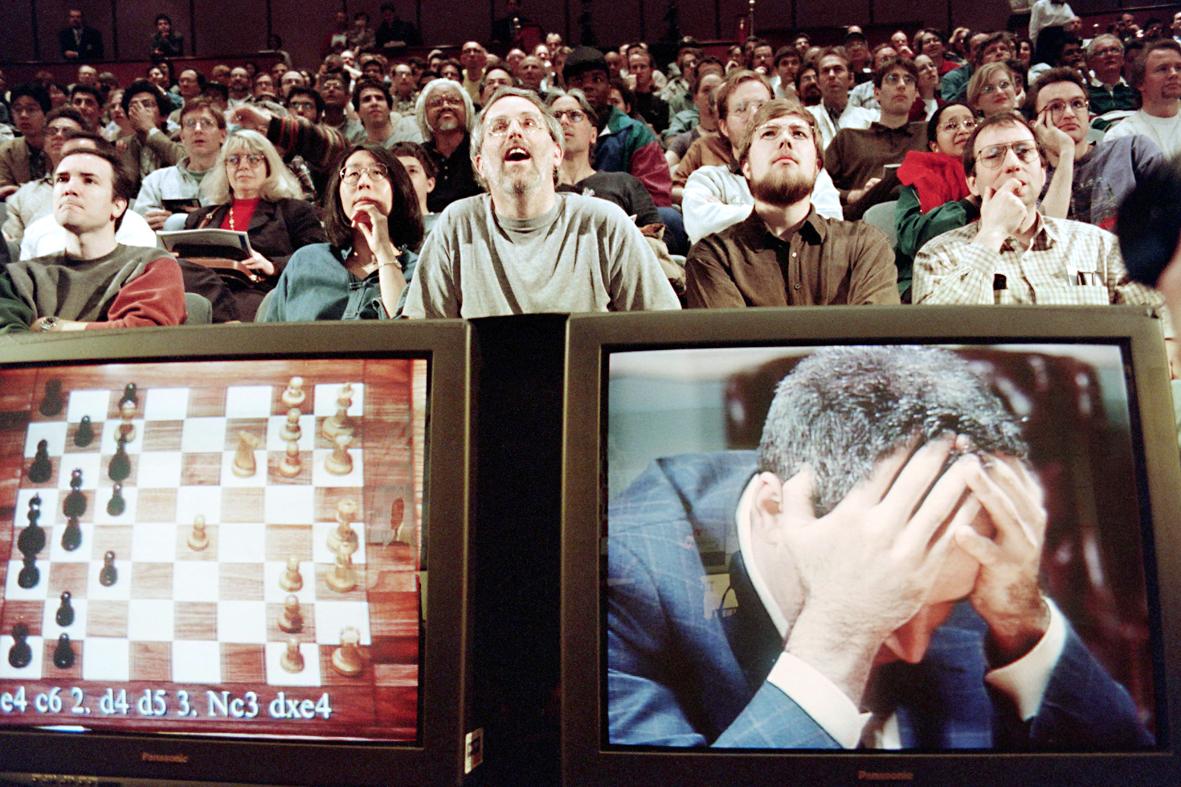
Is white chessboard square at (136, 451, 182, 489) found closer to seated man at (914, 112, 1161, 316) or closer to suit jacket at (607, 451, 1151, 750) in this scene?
suit jacket at (607, 451, 1151, 750)

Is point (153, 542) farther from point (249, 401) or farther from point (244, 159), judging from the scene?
point (244, 159)

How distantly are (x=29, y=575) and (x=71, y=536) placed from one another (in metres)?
0.05

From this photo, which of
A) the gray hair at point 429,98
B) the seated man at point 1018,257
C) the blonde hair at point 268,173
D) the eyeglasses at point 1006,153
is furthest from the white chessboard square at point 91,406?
the gray hair at point 429,98

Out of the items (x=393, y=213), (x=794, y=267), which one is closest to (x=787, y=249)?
(x=794, y=267)

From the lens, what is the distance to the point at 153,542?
2.77ft

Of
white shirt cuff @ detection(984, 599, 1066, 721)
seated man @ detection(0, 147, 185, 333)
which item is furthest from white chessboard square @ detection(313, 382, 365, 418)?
seated man @ detection(0, 147, 185, 333)

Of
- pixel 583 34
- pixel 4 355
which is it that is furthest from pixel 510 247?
pixel 583 34

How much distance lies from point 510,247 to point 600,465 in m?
1.54

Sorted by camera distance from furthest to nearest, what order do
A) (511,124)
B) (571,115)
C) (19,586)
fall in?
(571,115), (511,124), (19,586)

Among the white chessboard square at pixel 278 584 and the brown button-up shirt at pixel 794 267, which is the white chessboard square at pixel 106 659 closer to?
the white chessboard square at pixel 278 584

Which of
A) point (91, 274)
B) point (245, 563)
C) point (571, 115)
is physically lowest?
point (245, 563)

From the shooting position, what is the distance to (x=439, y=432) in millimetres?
826

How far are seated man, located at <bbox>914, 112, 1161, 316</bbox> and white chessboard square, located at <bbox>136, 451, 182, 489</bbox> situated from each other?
1.84m

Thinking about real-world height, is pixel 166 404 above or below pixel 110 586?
above
